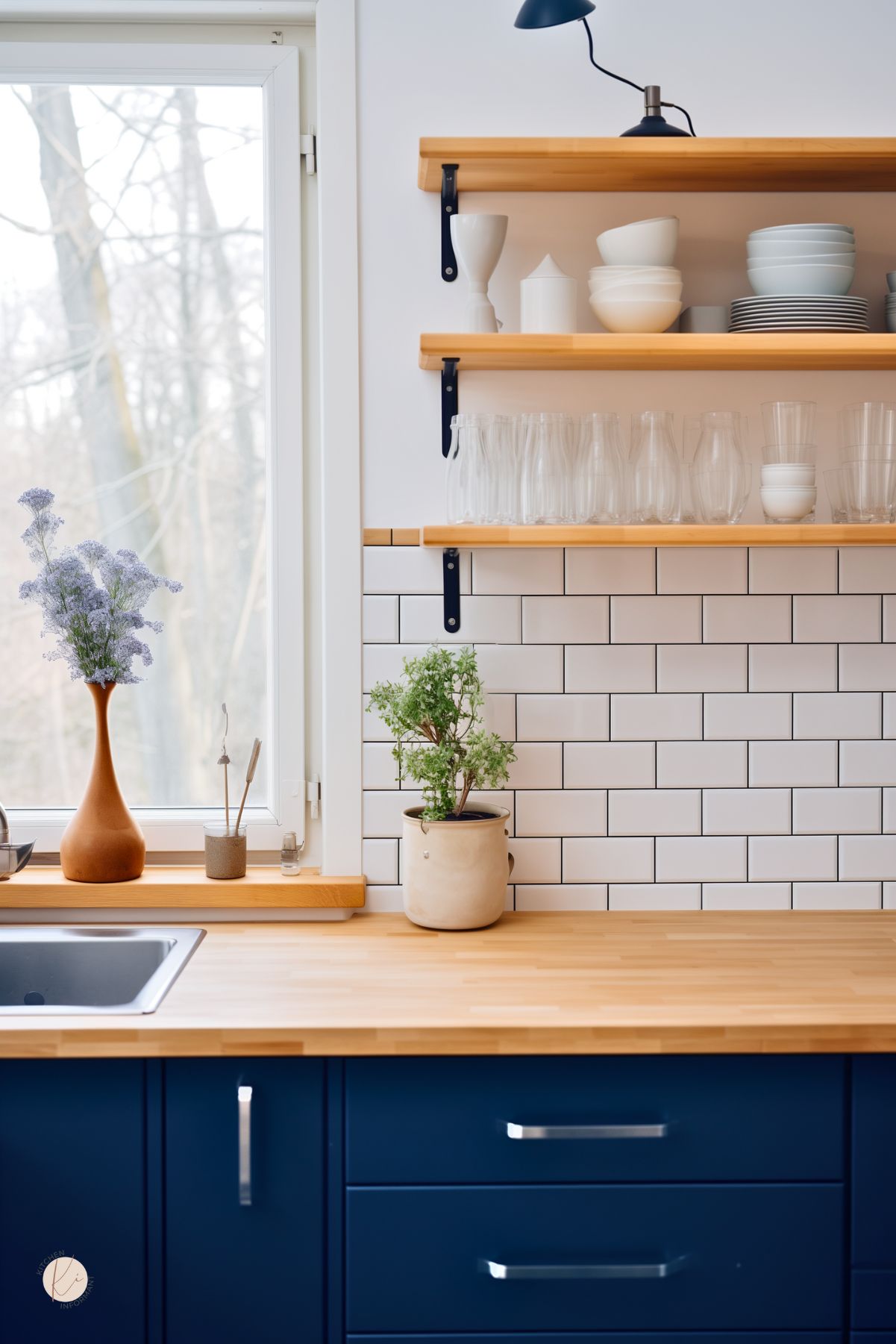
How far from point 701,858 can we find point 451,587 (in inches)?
26.8

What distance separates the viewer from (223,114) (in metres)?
2.10

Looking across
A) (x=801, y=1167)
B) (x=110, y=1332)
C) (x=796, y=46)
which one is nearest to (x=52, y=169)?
(x=796, y=46)

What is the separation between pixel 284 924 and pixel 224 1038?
531 millimetres

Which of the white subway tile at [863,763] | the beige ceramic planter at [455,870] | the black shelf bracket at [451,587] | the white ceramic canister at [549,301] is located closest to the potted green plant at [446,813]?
the beige ceramic planter at [455,870]

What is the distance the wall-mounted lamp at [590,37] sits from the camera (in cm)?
175

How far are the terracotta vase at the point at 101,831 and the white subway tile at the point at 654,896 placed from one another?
0.87 meters

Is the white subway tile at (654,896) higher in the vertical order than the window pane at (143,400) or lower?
lower

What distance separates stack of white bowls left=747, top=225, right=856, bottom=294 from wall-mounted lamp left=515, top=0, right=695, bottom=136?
25cm

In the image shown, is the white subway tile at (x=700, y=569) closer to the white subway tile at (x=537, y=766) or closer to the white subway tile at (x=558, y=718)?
the white subway tile at (x=558, y=718)

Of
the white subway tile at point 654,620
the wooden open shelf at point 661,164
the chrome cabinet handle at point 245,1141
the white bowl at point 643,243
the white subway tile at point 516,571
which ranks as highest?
the wooden open shelf at point 661,164

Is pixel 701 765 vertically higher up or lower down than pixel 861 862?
higher up

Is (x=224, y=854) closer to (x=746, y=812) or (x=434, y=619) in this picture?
(x=434, y=619)

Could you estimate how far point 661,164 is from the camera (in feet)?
6.09

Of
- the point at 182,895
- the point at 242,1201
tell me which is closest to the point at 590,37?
the point at 182,895
